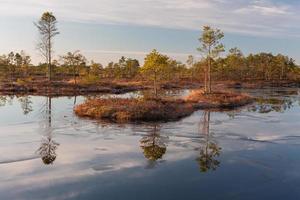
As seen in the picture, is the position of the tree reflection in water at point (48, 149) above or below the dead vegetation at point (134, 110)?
below

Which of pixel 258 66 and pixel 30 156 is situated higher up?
pixel 258 66

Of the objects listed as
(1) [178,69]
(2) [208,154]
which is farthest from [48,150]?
(1) [178,69]

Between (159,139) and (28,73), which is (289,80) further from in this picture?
Result: (159,139)

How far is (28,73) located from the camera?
130m

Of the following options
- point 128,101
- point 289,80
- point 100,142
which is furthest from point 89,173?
point 289,80

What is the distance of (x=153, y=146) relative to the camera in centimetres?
2705

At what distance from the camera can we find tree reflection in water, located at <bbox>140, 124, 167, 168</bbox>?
23.8 metres

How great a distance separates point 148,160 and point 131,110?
54.0 ft

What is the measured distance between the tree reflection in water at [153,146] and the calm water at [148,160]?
0.06 meters

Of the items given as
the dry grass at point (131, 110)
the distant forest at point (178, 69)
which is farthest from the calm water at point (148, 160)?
the distant forest at point (178, 69)

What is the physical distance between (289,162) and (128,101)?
23.6 m

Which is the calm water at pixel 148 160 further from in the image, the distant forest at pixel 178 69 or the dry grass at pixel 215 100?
the distant forest at pixel 178 69

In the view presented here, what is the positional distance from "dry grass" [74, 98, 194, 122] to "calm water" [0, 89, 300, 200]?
2381 millimetres

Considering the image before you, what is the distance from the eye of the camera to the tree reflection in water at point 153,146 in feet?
78.1
